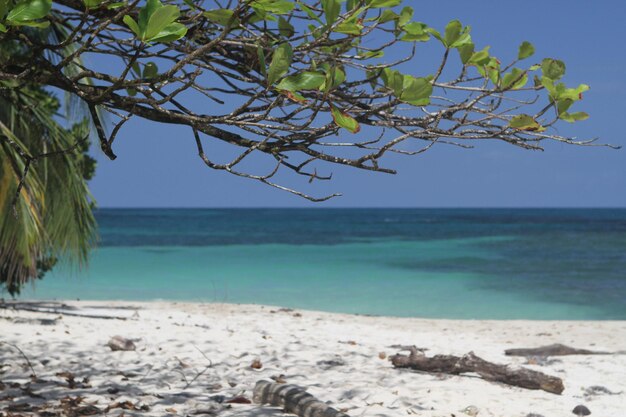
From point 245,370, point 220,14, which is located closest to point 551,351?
point 245,370

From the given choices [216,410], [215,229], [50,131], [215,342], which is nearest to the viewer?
[216,410]

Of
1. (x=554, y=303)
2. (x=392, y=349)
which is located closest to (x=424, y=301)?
(x=554, y=303)

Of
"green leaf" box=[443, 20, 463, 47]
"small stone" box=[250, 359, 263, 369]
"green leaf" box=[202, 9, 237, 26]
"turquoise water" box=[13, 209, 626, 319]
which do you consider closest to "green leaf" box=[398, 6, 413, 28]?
"green leaf" box=[443, 20, 463, 47]

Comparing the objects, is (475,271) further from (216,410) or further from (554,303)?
(216,410)

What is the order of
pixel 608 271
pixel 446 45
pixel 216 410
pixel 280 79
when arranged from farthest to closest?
pixel 608 271 < pixel 216 410 < pixel 446 45 < pixel 280 79

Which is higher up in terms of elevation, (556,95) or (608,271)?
(556,95)

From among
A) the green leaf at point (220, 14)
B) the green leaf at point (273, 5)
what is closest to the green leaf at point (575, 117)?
the green leaf at point (273, 5)

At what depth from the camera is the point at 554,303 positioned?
17.4 meters

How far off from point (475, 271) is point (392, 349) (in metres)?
18.2

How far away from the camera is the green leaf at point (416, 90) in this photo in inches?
101

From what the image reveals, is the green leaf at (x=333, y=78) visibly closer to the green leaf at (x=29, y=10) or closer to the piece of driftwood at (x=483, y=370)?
the green leaf at (x=29, y=10)

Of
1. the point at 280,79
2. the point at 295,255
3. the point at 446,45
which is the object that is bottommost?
the point at 295,255

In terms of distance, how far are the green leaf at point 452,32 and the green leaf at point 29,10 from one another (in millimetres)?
1436

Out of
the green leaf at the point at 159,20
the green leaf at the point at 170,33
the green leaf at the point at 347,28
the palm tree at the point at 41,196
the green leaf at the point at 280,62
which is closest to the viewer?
the green leaf at the point at 159,20
